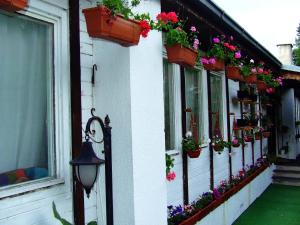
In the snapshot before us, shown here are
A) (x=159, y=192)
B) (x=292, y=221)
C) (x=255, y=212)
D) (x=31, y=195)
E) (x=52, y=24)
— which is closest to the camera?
(x=31, y=195)

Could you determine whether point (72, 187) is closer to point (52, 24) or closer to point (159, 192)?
point (159, 192)

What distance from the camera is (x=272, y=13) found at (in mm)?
56344

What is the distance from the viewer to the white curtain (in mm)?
2725

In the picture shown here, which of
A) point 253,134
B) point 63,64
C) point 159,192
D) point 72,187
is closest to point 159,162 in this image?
point 159,192

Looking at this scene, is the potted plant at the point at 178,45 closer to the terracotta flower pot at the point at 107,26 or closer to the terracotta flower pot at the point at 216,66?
the terracotta flower pot at the point at 107,26

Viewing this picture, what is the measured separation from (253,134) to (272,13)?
51091 mm

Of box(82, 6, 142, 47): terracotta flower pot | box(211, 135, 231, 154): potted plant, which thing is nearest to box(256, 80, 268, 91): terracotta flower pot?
box(211, 135, 231, 154): potted plant

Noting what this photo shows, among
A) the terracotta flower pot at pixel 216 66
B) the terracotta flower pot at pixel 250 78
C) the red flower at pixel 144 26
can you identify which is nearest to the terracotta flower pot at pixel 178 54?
the red flower at pixel 144 26

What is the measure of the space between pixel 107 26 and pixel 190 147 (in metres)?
2.88

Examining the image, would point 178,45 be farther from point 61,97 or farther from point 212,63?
point 61,97

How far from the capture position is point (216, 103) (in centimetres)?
750

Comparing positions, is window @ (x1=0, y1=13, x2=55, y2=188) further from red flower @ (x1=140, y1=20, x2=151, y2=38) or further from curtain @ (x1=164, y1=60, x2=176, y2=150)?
curtain @ (x1=164, y1=60, x2=176, y2=150)

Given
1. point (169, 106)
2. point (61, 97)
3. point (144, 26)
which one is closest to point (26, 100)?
point (61, 97)

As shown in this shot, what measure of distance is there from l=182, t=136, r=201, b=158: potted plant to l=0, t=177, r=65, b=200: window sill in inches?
106
